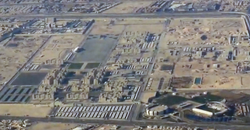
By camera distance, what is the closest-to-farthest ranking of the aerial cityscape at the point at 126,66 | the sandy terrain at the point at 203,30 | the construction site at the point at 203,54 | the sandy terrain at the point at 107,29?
the aerial cityscape at the point at 126,66 < the construction site at the point at 203,54 < the sandy terrain at the point at 203,30 < the sandy terrain at the point at 107,29

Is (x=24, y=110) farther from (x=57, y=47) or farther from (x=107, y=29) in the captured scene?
(x=107, y=29)

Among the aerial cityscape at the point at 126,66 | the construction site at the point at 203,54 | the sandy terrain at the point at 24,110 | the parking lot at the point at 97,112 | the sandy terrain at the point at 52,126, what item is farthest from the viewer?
the construction site at the point at 203,54

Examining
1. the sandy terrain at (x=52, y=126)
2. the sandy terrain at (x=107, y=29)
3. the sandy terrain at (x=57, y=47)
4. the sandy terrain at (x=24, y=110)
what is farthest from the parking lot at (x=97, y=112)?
the sandy terrain at (x=107, y=29)

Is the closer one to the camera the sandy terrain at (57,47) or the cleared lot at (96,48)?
the cleared lot at (96,48)

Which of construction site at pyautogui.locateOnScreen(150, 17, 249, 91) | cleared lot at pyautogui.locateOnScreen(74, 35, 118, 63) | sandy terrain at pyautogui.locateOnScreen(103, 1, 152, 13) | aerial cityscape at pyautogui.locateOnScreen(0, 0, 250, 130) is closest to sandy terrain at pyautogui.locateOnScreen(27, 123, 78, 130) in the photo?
A: aerial cityscape at pyautogui.locateOnScreen(0, 0, 250, 130)

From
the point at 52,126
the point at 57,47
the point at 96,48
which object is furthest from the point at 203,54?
the point at 52,126

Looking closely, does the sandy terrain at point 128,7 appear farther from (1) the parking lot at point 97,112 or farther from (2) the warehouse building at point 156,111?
(2) the warehouse building at point 156,111
